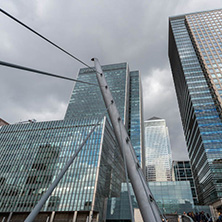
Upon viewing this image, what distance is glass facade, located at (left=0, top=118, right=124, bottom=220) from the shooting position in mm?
49281

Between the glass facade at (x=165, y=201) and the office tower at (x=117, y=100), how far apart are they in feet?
158

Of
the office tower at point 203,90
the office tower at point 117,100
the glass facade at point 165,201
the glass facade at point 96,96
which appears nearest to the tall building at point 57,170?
the glass facade at point 165,201

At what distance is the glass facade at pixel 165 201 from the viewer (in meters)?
46.9

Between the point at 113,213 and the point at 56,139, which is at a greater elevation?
the point at 56,139

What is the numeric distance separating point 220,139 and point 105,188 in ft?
171

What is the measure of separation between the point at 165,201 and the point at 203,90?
6114 cm

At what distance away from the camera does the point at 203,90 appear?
8394 cm

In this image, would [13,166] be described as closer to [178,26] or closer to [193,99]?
[193,99]

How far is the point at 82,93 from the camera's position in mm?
119875

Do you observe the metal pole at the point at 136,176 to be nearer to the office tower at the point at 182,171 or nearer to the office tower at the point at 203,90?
the office tower at the point at 203,90

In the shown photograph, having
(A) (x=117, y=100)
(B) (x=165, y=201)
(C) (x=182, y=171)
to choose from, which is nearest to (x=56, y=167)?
(B) (x=165, y=201)

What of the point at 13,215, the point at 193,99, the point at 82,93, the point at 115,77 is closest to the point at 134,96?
the point at 115,77

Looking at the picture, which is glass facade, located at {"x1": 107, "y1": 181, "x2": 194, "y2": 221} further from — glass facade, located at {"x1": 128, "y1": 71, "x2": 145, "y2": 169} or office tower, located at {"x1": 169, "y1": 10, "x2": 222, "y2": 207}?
glass facade, located at {"x1": 128, "y1": 71, "x2": 145, "y2": 169}

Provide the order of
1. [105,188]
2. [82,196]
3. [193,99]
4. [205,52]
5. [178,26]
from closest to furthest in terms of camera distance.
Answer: [82,196] → [105,188] → [193,99] → [205,52] → [178,26]
